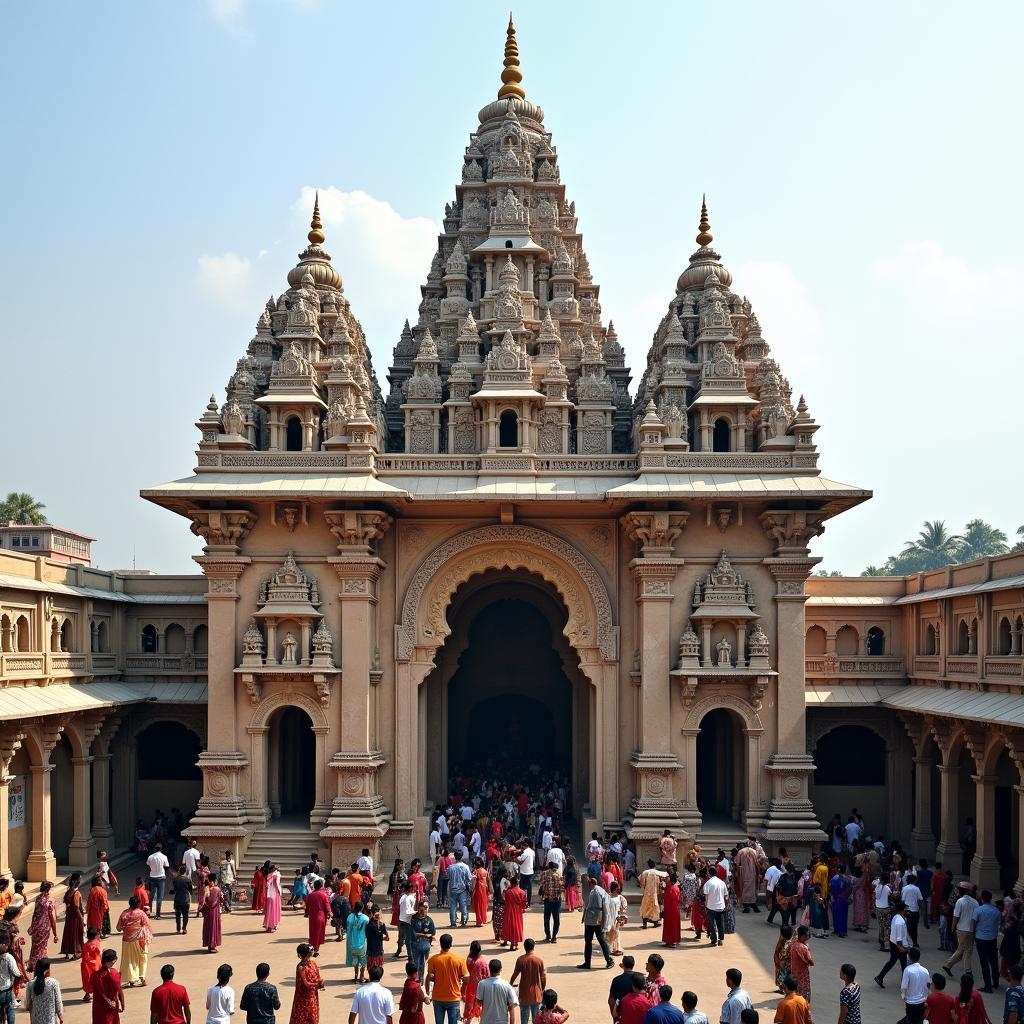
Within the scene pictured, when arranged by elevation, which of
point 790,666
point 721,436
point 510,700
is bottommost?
point 510,700

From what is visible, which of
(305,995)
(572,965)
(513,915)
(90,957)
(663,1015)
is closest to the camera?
(663,1015)

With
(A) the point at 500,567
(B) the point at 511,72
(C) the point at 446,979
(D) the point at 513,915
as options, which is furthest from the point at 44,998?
(B) the point at 511,72

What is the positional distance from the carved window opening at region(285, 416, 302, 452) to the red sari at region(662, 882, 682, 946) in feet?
36.9

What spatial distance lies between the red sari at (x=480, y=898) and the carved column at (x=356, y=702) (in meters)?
3.18

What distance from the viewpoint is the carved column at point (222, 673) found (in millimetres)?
18969

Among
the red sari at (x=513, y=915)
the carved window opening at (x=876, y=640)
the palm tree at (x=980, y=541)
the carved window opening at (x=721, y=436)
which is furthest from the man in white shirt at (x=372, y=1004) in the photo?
the palm tree at (x=980, y=541)

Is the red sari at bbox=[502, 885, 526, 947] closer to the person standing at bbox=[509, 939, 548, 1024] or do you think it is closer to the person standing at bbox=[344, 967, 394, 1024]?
the person standing at bbox=[509, 939, 548, 1024]

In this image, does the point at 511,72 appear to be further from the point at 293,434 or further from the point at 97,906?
the point at 97,906

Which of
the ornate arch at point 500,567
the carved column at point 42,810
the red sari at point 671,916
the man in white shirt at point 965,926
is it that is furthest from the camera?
the ornate arch at point 500,567

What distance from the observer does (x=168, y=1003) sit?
9.45 m

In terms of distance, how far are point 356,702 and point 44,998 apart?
9.49m

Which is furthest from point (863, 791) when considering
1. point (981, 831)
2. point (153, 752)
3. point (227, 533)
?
point (153, 752)

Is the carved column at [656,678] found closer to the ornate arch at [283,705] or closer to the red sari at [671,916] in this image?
the red sari at [671,916]

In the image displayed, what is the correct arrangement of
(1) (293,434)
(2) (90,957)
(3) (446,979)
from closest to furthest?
(3) (446,979) → (2) (90,957) → (1) (293,434)
